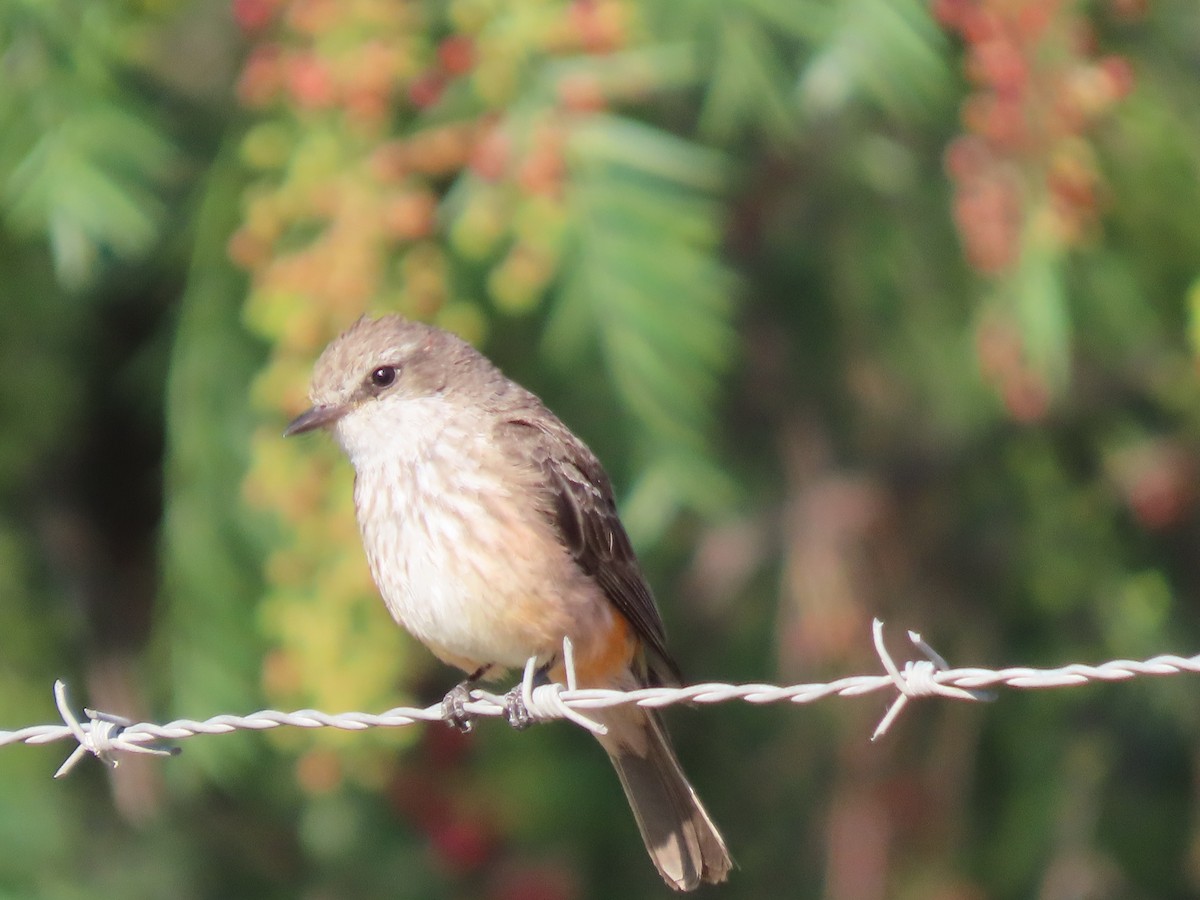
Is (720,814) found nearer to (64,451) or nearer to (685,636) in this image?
(685,636)

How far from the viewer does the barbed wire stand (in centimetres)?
282

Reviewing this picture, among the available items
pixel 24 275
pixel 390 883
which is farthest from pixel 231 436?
pixel 390 883

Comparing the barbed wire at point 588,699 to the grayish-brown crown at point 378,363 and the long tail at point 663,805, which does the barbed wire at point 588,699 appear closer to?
the long tail at point 663,805

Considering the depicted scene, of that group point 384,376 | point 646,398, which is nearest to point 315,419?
point 384,376

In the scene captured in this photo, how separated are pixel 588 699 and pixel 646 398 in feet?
5.56

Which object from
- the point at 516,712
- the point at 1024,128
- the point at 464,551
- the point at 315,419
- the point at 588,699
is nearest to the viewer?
the point at 588,699

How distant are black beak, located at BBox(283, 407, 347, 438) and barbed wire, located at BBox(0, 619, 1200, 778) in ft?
2.50

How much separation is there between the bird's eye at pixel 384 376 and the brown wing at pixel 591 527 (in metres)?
0.31

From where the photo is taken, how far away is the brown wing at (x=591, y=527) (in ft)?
14.9

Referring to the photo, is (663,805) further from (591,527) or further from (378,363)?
(378,363)

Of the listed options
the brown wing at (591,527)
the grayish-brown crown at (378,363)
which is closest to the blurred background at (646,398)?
the grayish-brown crown at (378,363)

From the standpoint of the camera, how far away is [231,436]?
5.69m

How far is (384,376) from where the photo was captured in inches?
185

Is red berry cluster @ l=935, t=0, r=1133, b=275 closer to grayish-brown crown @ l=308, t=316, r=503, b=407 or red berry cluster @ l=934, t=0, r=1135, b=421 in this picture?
red berry cluster @ l=934, t=0, r=1135, b=421
